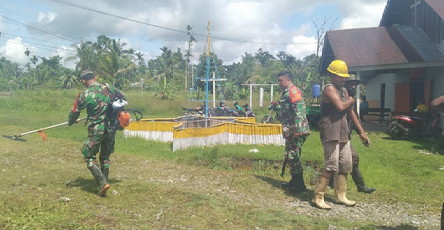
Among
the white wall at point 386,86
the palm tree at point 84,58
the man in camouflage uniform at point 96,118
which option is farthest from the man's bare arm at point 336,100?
the palm tree at point 84,58

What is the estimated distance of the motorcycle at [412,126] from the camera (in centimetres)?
1146

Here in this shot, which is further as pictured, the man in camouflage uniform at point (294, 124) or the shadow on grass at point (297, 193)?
the man in camouflage uniform at point (294, 124)

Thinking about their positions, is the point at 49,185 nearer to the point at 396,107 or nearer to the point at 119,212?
the point at 119,212

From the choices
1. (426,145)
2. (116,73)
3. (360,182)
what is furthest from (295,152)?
(116,73)

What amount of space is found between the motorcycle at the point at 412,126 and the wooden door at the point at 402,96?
365 cm

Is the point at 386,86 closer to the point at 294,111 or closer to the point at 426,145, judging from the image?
the point at 426,145

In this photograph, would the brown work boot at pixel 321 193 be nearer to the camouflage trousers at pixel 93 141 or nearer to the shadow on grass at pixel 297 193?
the shadow on grass at pixel 297 193

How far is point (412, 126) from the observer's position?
11.6m

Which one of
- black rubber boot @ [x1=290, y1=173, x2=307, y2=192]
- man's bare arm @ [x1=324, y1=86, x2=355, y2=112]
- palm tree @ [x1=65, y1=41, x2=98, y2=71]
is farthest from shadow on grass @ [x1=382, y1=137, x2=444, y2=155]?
palm tree @ [x1=65, y1=41, x2=98, y2=71]

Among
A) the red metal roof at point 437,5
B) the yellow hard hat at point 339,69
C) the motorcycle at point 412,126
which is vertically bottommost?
the motorcycle at point 412,126

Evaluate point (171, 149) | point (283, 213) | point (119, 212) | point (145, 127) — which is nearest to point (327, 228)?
point (283, 213)

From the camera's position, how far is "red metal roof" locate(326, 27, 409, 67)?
13.1m

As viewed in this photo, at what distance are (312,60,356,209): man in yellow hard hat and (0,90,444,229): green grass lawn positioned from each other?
0.52m

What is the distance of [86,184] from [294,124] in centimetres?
306
